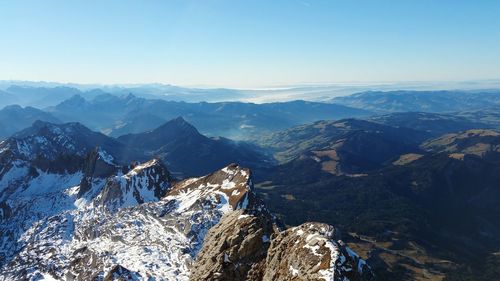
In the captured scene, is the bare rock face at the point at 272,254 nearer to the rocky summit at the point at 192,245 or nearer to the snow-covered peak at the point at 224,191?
the rocky summit at the point at 192,245

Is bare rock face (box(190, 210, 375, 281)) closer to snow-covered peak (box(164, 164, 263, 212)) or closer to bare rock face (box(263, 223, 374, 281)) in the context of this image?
bare rock face (box(263, 223, 374, 281))

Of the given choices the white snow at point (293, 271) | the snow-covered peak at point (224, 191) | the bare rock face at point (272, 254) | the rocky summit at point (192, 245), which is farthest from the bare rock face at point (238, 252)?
the snow-covered peak at point (224, 191)

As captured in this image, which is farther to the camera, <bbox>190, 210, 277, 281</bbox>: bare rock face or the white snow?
<bbox>190, 210, 277, 281</bbox>: bare rock face

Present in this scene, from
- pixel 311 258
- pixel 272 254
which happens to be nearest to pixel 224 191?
pixel 272 254

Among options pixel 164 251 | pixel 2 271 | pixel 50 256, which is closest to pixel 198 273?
pixel 164 251

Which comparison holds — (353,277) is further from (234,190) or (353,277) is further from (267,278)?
(234,190)

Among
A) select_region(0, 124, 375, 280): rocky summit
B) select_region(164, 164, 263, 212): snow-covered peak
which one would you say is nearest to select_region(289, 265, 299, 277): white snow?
select_region(0, 124, 375, 280): rocky summit

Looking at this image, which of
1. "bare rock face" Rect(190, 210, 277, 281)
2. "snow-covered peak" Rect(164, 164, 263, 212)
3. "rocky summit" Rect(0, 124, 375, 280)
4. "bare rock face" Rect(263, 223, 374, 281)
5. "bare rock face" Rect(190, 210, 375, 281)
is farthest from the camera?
"snow-covered peak" Rect(164, 164, 263, 212)
